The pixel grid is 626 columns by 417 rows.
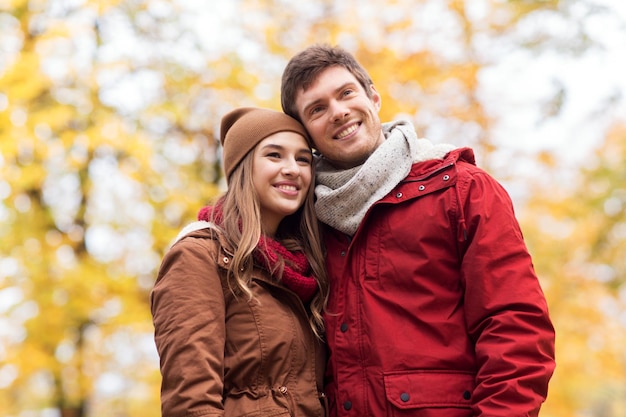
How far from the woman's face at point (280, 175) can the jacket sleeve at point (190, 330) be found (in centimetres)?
40

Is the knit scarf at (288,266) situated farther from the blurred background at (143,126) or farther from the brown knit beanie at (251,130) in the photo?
the blurred background at (143,126)

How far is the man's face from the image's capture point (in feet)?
9.39

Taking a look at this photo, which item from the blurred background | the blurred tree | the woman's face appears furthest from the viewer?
the blurred tree

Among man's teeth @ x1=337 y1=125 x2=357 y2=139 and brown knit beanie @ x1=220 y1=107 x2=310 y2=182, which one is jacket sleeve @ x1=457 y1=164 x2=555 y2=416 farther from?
brown knit beanie @ x1=220 y1=107 x2=310 y2=182

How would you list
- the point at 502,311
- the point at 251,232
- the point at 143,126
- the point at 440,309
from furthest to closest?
the point at 143,126, the point at 251,232, the point at 440,309, the point at 502,311

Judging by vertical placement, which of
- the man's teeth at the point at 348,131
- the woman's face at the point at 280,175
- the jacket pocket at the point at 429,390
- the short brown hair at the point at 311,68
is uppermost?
the short brown hair at the point at 311,68

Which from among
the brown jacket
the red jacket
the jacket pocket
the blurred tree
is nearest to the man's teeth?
the red jacket

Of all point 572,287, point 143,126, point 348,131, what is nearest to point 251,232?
point 348,131

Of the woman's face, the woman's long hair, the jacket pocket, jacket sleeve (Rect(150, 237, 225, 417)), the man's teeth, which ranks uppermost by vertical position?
the man's teeth

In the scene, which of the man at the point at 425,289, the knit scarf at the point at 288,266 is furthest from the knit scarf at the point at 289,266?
the man at the point at 425,289

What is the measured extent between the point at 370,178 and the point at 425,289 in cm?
48

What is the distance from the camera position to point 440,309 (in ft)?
8.07

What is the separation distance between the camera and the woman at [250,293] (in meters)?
2.38

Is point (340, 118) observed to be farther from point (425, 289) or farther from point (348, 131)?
point (425, 289)
